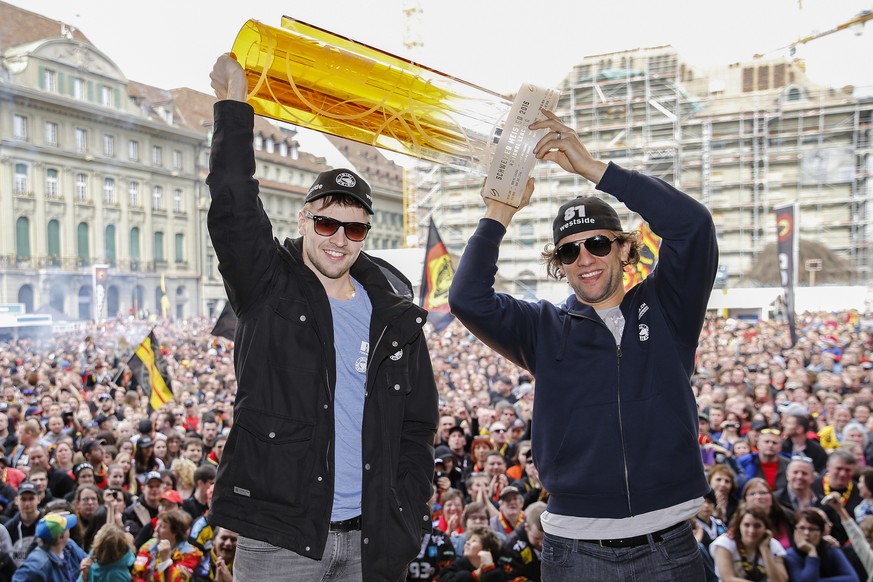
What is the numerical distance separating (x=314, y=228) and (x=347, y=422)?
1.93ft

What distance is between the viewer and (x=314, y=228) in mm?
2365

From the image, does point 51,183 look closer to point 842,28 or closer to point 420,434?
point 420,434

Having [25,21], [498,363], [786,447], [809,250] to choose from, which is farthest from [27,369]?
[809,250]

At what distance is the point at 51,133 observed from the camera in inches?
1380

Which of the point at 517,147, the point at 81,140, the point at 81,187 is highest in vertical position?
the point at 81,140

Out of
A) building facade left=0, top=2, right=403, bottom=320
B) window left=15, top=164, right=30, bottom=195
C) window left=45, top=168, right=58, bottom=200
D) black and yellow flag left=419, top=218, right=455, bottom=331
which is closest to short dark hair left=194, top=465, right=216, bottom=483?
black and yellow flag left=419, top=218, right=455, bottom=331

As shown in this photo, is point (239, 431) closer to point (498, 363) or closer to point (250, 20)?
point (250, 20)

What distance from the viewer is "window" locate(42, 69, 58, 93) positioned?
3275 centimetres

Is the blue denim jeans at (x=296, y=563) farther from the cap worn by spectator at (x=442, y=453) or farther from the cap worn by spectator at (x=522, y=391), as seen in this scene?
the cap worn by spectator at (x=522, y=391)

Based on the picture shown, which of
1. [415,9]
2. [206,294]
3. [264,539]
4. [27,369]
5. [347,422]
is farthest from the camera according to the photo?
[415,9]

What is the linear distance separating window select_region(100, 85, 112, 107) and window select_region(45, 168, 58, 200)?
13.5ft

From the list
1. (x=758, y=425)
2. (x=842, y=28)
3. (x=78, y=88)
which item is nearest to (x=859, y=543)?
(x=758, y=425)

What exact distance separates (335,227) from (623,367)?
3.16 feet

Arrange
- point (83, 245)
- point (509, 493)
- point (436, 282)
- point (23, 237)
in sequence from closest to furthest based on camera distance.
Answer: point (509, 493), point (436, 282), point (23, 237), point (83, 245)
